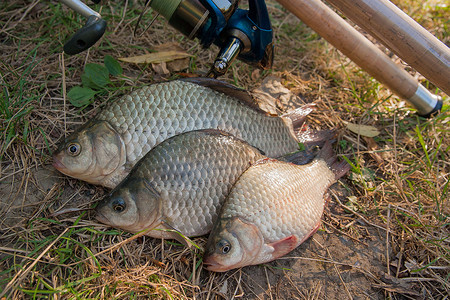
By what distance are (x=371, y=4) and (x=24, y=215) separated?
2316 mm

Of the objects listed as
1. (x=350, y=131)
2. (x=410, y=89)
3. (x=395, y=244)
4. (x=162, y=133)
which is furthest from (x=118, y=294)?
(x=410, y=89)

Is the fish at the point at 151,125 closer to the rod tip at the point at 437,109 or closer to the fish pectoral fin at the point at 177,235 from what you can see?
the fish pectoral fin at the point at 177,235

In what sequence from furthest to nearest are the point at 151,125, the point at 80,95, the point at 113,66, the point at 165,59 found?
the point at 165,59 → the point at 113,66 → the point at 80,95 → the point at 151,125

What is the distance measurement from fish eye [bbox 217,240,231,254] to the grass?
0.22 metres

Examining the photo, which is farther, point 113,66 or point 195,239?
point 113,66

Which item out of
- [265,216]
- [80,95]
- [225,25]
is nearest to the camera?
[265,216]

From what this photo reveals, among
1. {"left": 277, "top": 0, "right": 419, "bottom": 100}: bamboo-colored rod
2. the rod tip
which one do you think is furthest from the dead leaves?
the rod tip

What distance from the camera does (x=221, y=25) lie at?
2119 millimetres

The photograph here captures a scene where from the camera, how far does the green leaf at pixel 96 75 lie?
2.46 metres

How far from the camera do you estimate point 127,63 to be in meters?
2.72

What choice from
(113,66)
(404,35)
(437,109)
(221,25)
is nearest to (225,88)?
(221,25)

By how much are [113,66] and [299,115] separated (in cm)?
138

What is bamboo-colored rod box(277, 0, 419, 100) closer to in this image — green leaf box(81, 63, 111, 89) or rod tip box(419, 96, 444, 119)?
rod tip box(419, 96, 444, 119)

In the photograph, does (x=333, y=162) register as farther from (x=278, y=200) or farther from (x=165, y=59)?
(x=165, y=59)
